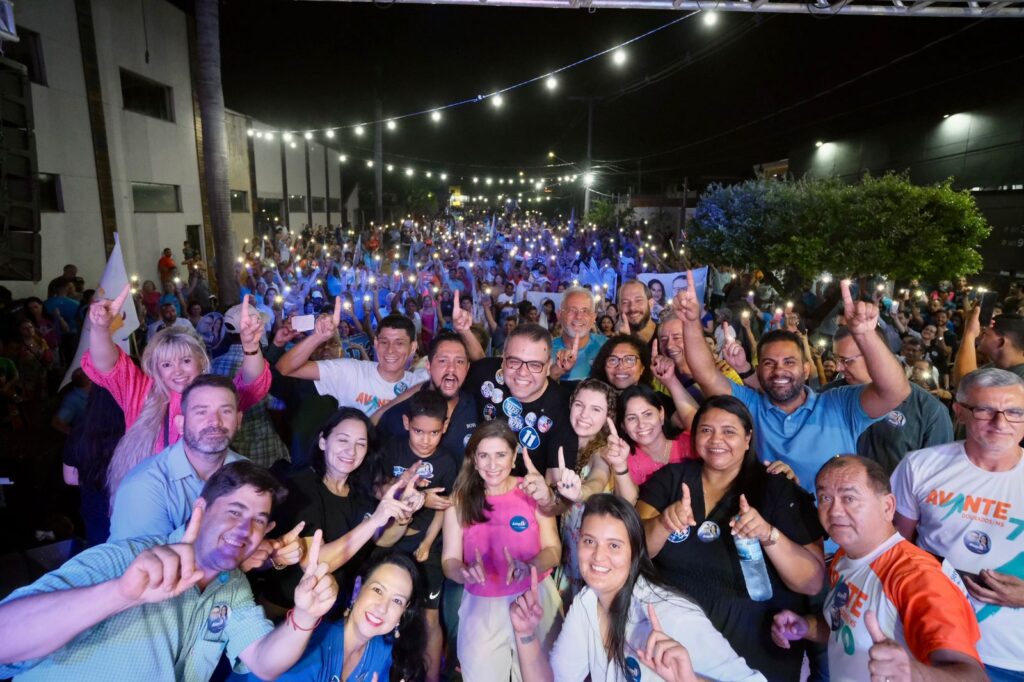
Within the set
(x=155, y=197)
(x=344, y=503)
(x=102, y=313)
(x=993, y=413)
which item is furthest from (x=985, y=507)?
(x=155, y=197)

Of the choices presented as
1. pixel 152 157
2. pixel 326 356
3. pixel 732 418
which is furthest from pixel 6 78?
pixel 152 157

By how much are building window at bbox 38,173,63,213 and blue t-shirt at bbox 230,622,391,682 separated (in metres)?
12.6

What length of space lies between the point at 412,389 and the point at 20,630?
2785mm

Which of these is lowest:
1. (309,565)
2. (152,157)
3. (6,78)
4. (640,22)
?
(309,565)

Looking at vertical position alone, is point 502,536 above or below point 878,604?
below

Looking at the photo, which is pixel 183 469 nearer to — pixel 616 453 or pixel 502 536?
pixel 502 536

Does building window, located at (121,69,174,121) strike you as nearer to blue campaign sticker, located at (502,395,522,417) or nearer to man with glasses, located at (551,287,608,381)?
man with glasses, located at (551,287,608,381)

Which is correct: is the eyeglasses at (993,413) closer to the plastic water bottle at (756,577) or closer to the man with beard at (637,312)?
the plastic water bottle at (756,577)

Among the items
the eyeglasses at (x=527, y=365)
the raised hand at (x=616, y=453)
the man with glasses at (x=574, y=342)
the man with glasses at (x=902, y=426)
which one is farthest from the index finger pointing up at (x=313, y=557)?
the man with glasses at (x=902, y=426)

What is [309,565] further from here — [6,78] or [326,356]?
[6,78]

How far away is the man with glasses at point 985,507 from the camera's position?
2441 mm

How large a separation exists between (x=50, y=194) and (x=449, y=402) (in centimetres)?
1218

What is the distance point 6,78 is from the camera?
13.1 feet

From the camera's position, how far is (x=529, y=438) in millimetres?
3717
